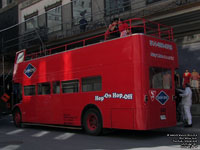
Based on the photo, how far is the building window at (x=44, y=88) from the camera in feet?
40.9

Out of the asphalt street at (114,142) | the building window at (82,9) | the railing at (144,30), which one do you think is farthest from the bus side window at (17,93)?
the building window at (82,9)

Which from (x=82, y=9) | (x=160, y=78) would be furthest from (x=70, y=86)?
(x=82, y=9)

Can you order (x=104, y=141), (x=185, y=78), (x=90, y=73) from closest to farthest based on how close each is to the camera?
(x=104, y=141), (x=90, y=73), (x=185, y=78)

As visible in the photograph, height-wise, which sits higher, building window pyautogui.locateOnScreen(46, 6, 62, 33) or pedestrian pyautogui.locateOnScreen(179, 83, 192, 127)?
building window pyautogui.locateOnScreen(46, 6, 62, 33)

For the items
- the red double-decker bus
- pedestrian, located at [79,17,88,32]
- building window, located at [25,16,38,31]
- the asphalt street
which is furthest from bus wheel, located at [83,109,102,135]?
building window, located at [25,16,38,31]

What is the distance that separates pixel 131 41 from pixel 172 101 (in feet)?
8.82

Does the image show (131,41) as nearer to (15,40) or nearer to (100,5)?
(100,5)

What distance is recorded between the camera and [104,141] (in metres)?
9.01

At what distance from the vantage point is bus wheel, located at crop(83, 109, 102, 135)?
391 inches

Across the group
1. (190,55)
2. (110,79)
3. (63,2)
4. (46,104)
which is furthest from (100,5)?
(110,79)

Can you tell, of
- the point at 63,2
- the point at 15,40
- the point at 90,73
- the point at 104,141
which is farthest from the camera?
A: the point at 15,40

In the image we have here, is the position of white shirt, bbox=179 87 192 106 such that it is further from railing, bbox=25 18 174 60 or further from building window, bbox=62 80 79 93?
building window, bbox=62 80 79 93

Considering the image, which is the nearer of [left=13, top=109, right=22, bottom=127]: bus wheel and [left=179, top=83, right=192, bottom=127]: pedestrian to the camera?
[left=179, top=83, right=192, bottom=127]: pedestrian

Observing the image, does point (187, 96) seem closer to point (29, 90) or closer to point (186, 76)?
point (186, 76)
